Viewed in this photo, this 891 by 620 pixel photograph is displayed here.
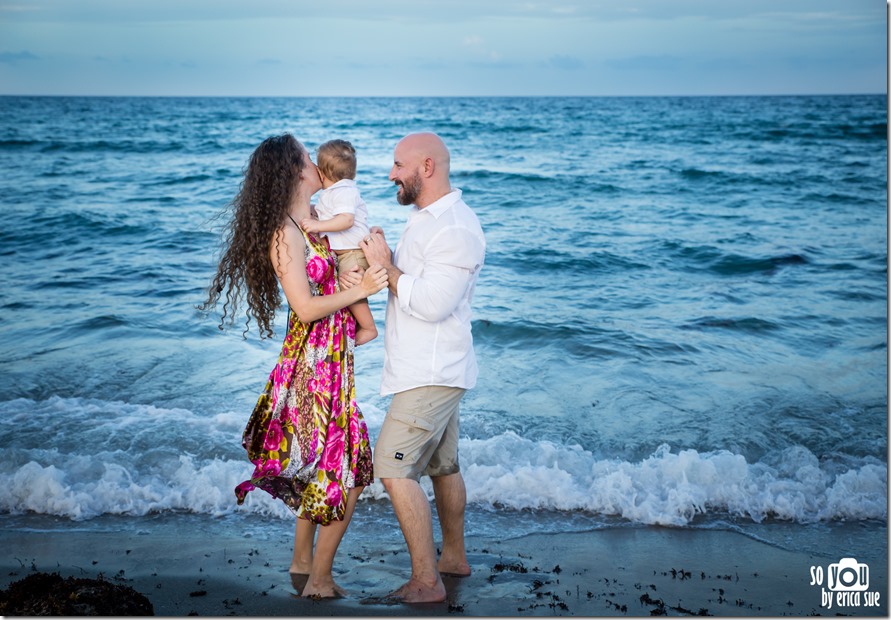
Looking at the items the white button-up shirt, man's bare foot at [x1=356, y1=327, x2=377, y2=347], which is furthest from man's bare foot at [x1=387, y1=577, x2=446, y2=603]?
man's bare foot at [x1=356, y1=327, x2=377, y2=347]

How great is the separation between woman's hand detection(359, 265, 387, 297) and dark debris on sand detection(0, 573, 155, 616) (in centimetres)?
163

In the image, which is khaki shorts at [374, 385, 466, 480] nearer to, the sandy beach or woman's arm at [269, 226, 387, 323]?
woman's arm at [269, 226, 387, 323]

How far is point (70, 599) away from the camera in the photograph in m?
3.40

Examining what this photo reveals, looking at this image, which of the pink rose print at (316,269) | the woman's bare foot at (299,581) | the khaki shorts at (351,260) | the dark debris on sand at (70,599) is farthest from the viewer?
the woman's bare foot at (299,581)

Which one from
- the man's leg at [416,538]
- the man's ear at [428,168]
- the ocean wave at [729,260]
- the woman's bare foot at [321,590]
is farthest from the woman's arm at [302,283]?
the ocean wave at [729,260]

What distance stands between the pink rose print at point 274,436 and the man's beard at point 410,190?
1.15m

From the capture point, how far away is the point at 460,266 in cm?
363

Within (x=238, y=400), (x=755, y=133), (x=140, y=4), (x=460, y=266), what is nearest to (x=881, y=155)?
(x=755, y=133)

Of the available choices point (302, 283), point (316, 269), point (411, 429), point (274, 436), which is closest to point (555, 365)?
point (411, 429)

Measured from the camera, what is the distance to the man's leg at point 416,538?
12.1 ft

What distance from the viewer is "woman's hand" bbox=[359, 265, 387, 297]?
358 cm

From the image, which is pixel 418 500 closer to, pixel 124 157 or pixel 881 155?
pixel 124 157

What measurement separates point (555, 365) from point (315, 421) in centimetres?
455

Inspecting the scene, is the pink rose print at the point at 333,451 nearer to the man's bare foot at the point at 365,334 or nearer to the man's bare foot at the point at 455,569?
the man's bare foot at the point at 365,334
